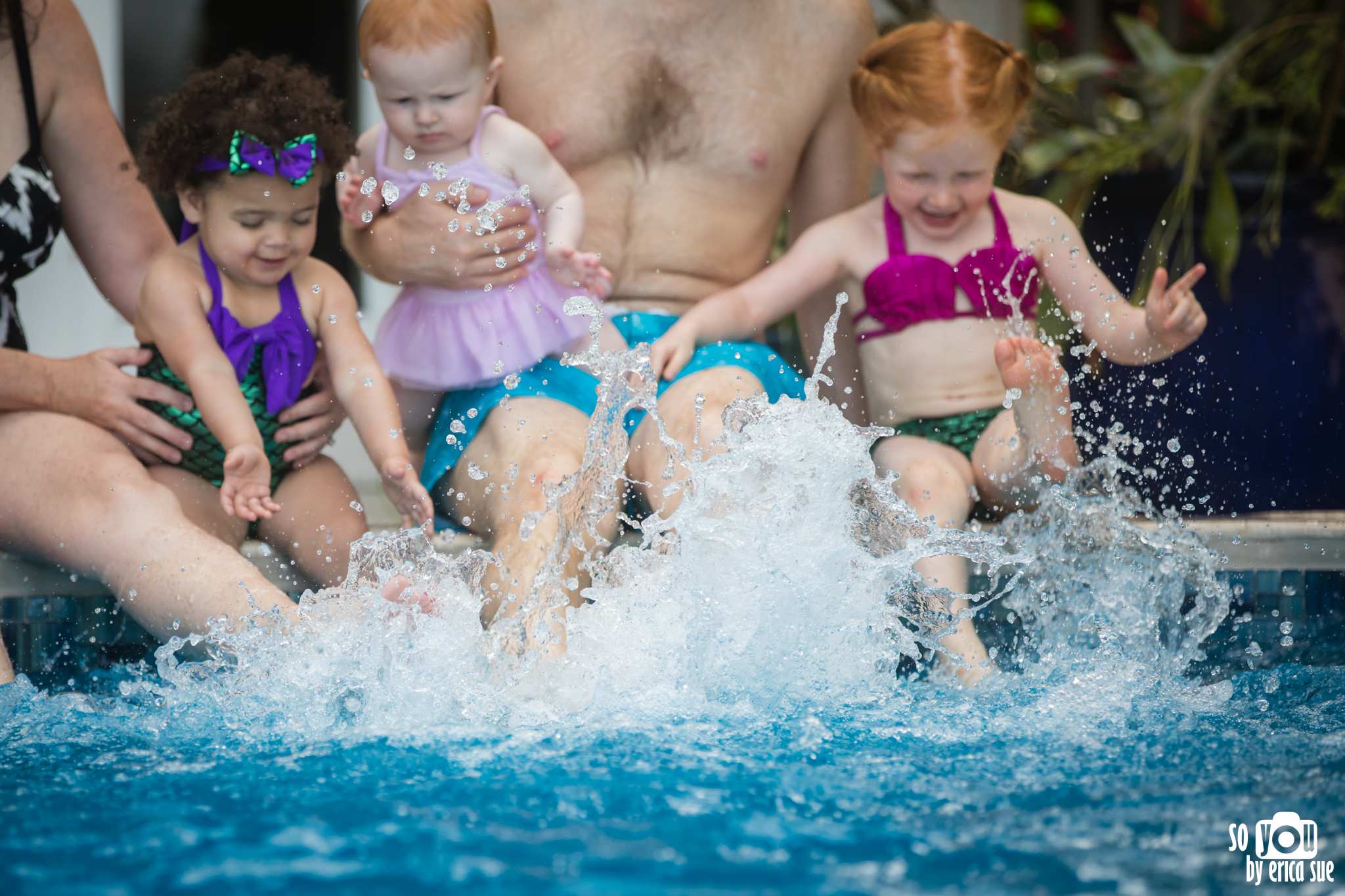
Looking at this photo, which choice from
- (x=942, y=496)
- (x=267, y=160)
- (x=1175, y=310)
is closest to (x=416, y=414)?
(x=267, y=160)

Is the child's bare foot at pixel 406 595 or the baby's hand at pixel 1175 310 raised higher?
the baby's hand at pixel 1175 310

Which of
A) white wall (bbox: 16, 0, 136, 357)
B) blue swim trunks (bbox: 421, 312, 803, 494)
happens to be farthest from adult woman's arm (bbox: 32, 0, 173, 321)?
white wall (bbox: 16, 0, 136, 357)

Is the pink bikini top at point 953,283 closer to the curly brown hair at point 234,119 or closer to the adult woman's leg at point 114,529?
the curly brown hair at point 234,119

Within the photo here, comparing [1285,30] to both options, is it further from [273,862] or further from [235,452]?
[273,862]

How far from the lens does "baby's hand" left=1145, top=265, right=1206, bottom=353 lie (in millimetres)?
1914

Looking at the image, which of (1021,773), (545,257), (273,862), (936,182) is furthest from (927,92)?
(273,862)

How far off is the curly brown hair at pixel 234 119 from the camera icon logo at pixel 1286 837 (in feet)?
5.38


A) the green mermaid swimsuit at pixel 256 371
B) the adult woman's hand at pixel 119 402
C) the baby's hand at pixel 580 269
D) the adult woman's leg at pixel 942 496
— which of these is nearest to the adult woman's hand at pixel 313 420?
the green mermaid swimsuit at pixel 256 371

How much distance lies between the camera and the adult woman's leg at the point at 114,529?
67.7 inches

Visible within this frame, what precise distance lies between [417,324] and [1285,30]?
122 inches

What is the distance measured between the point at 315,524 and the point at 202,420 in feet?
0.82

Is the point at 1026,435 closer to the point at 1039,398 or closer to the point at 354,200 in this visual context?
the point at 1039,398

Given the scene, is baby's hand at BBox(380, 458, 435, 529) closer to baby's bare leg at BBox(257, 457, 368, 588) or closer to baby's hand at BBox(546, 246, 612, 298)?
baby's bare leg at BBox(257, 457, 368, 588)

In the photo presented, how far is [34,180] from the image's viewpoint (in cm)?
201
